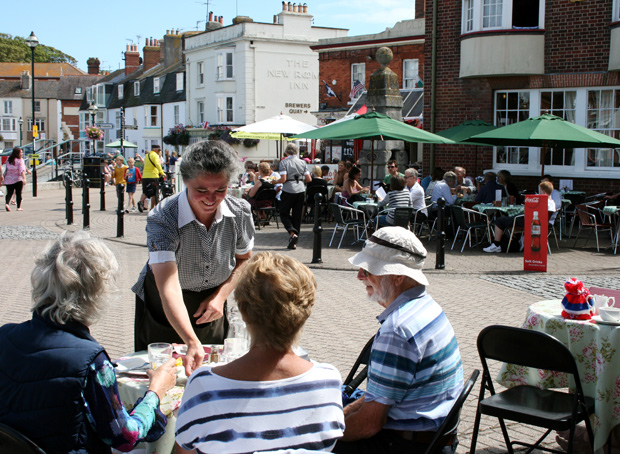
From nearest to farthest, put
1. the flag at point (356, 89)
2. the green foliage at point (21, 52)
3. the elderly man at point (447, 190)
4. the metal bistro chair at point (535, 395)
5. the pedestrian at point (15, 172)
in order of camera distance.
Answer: the metal bistro chair at point (535, 395)
the elderly man at point (447, 190)
the pedestrian at point (15, 172)
the flag at point (356, 89)
the green foliage at point (21, 52)

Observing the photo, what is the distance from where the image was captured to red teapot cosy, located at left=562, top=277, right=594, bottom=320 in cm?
441

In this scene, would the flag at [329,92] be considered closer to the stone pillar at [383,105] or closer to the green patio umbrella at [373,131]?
the stone pillar at [383,105]

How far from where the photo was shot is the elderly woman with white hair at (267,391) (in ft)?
8.01

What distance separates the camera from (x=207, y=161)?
12.1ft

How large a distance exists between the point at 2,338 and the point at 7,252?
1134cm

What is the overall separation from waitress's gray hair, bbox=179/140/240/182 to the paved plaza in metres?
0.58

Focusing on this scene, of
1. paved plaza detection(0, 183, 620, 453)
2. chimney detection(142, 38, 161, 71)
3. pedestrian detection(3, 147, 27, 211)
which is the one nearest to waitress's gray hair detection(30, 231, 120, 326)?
paved plaza detection(0, 183, 620, 453)

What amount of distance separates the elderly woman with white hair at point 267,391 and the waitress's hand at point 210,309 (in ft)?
4.73

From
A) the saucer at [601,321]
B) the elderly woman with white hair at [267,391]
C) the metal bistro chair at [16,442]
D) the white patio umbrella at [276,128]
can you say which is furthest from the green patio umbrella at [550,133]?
the metal bistro chair at [16,442]

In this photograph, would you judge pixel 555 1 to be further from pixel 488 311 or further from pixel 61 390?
pixel 61 390

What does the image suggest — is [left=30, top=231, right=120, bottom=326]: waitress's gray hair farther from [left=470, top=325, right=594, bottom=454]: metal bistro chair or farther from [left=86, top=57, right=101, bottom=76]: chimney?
[left=86, top=57, right=101, bottom=76]: chimney

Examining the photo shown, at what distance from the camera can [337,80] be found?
3516 cm

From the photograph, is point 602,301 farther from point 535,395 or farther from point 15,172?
point 15,172

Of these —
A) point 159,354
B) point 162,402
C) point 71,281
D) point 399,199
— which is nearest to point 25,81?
point 399,199
